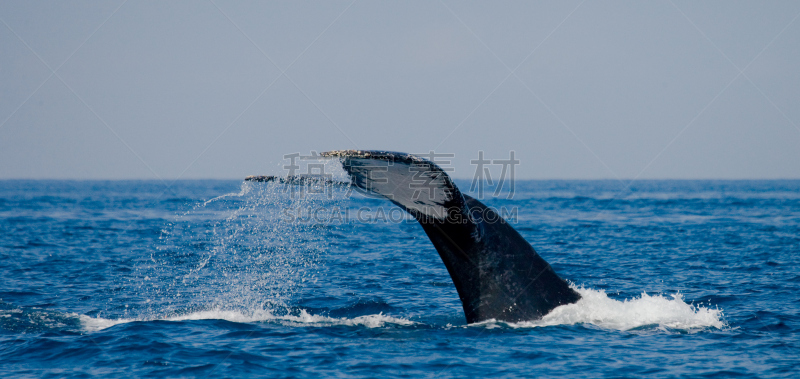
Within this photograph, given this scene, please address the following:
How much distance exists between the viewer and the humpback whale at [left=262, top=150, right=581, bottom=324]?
509 cm

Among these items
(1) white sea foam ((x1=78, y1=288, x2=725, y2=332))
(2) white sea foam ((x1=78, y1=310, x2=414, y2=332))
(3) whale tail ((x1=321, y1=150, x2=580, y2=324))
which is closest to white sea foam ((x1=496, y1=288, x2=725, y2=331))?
(1) white sea foam ((x1=78, y1=288, x2=725, y2=332))

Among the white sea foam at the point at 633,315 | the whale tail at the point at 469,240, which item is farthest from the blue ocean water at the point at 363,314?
the whale tail at the point at 469,240

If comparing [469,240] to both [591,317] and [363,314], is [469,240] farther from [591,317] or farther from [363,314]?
[363,314]

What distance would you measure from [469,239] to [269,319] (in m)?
3.79

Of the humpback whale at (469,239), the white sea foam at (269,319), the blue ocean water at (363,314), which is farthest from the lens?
the white sea foam at (269,319)

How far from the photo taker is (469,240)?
6.17 m

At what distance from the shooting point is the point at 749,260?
15.4 m

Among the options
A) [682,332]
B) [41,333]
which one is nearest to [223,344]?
[41,333]

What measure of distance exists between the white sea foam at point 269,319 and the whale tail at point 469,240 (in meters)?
1.75

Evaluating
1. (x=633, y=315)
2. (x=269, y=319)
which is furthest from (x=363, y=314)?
(x=633, y=315)

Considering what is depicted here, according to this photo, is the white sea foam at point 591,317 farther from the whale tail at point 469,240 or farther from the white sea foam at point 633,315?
the whale tail at point 469,240

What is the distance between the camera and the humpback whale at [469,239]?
16.7 feet

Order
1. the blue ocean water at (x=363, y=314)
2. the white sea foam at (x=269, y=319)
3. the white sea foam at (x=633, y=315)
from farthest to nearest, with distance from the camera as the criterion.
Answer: the white sea foam at (x=269, y=319)
the white sea foam at (x=633, y=315)
the blue ocean water at (x=363, y=314)

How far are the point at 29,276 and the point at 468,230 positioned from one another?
10927 mm
